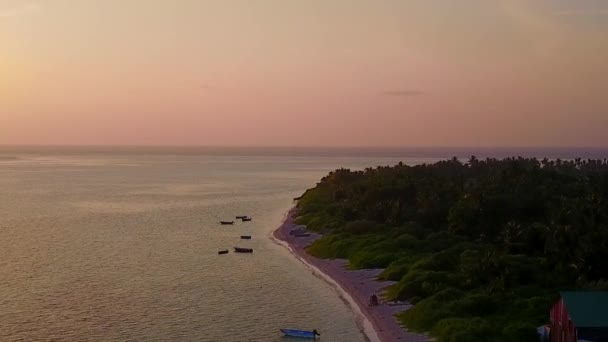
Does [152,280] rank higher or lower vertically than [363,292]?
lower

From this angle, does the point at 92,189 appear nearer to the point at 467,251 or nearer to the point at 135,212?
the point at 135,212

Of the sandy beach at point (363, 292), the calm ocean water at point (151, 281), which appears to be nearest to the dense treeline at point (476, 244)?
the sandy beach at point (363, 292)

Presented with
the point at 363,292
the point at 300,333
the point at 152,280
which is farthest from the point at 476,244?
the point at 152,280

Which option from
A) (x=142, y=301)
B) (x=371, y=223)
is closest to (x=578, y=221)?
(x=371, y=223)

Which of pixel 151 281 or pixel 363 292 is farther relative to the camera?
pixel 151 281

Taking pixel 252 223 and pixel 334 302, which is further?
pixel 252 223

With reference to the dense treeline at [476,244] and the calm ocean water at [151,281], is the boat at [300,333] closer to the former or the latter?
the calm ocean water at [151,281]

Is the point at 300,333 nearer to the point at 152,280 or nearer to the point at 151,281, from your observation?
the point at 151,281
